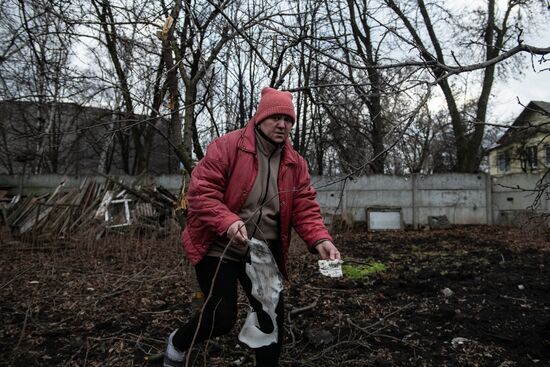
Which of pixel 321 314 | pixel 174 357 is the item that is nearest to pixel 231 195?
pixel 174 357

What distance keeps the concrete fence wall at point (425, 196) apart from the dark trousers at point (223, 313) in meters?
11.8

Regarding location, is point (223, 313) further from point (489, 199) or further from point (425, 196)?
point (489, 199)

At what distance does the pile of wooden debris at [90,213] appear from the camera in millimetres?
9320

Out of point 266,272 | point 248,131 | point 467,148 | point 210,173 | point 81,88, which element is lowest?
point 266,272

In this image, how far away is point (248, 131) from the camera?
238 centimetres

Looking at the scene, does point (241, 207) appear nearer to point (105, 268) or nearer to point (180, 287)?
point (180, 287)

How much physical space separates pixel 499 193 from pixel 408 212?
3.18m

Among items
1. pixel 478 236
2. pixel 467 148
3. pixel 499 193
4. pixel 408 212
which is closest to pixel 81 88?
pixel 478 236

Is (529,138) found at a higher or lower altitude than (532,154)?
lower

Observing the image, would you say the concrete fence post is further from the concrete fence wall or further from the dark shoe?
the dark shoe

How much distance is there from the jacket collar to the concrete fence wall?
11.7 meters

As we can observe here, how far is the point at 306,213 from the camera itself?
245cm

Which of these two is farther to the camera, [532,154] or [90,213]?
[532,154]

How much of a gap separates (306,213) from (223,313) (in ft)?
2.29
